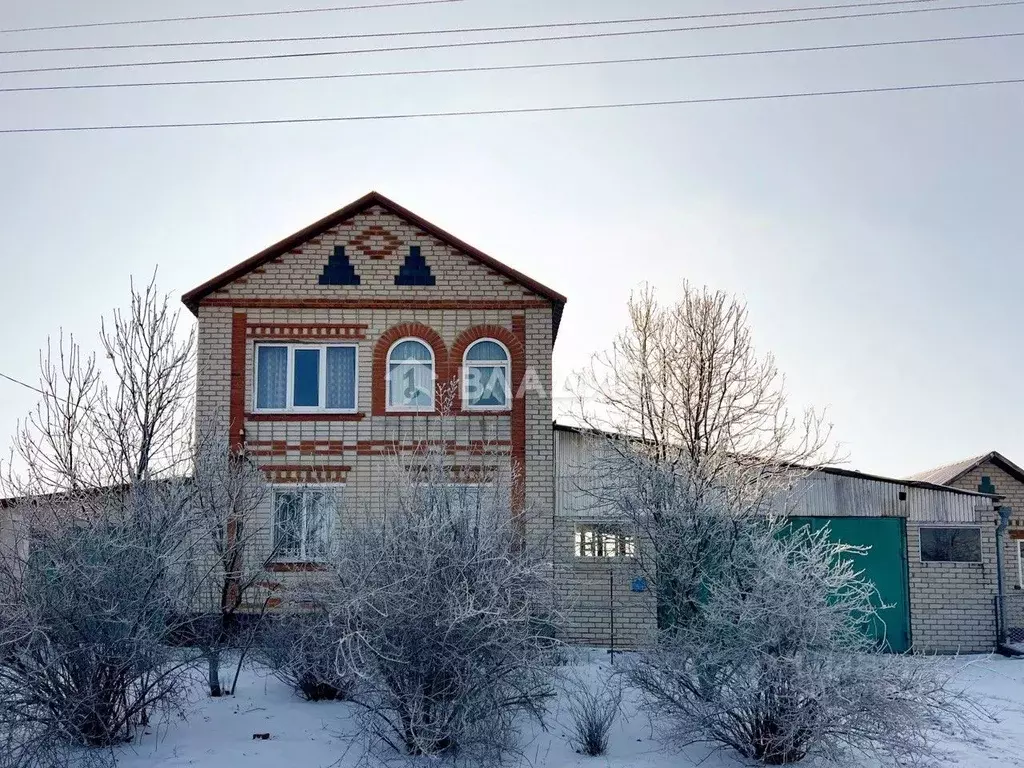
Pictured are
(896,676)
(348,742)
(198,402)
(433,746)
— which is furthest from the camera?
(198,402)

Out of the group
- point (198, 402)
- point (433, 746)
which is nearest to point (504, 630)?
point (433, 746)

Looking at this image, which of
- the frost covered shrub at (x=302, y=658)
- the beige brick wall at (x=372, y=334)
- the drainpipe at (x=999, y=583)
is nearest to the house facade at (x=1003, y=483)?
the drainpipe at (x=999, y=583)

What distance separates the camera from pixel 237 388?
16.0m

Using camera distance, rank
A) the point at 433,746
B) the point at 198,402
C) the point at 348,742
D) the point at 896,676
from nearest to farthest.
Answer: the point at 896,676 → the point at 433,746 → the point at 348,742 → the point at 198,402

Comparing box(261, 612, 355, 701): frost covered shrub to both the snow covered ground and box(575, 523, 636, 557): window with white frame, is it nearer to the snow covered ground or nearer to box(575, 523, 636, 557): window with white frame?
the snow covered ground

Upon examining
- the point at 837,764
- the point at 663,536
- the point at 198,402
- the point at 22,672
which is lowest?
the point at 837,764

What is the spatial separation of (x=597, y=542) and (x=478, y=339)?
3.68 metres

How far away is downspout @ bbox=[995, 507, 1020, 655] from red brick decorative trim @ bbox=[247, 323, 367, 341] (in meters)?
10.5

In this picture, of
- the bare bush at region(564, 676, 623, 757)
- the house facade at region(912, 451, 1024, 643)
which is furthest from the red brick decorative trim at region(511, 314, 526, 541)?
the house facade at region(912, 451, 1024, 643)

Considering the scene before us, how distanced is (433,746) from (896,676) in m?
4.06

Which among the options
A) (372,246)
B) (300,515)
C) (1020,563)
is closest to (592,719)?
(300,515)

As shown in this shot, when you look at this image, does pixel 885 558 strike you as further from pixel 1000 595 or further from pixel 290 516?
pixel 290 516

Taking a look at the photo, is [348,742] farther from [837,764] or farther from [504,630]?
[837,764]

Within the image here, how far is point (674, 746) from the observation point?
9.70 m
